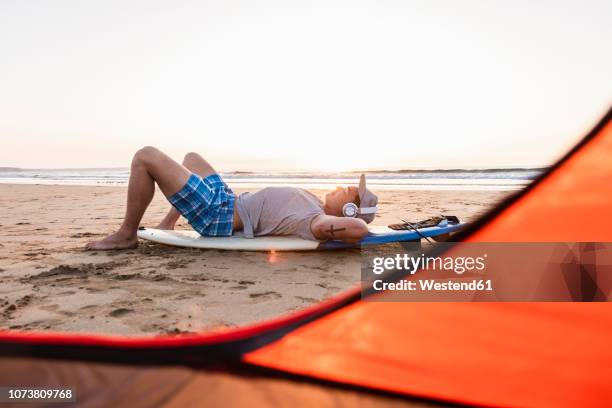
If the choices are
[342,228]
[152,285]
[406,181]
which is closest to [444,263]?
[152,285]

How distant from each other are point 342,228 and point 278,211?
1.81 feet

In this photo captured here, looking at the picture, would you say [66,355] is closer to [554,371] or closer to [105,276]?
[554,371]

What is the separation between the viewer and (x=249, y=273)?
245cm

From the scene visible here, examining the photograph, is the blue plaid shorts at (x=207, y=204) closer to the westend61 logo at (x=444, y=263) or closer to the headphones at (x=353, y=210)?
the headphones at (x=353, y=210)

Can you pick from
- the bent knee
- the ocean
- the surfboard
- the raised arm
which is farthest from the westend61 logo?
the ocean

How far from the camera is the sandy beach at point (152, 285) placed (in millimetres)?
1674

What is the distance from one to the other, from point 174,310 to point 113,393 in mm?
982

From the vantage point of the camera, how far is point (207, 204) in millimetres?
2920

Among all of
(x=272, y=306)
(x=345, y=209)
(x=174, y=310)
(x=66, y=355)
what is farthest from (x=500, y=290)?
(x=345, y=209)

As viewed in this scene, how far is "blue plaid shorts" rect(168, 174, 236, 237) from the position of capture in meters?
2.81

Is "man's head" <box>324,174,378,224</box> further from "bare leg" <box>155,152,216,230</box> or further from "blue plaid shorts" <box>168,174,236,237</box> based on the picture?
"bare leg" <box>155,152,216,230</box>

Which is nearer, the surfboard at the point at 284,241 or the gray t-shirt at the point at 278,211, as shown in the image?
the surfboard at the point at 284,241

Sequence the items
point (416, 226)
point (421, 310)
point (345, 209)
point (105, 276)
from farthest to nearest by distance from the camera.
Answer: point (416, 226) < point (345, 209) < point (105, 276) < point (421, 310)

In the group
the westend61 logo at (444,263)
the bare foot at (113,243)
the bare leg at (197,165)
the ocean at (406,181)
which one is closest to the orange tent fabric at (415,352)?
the westend61 logo at (444,263)
